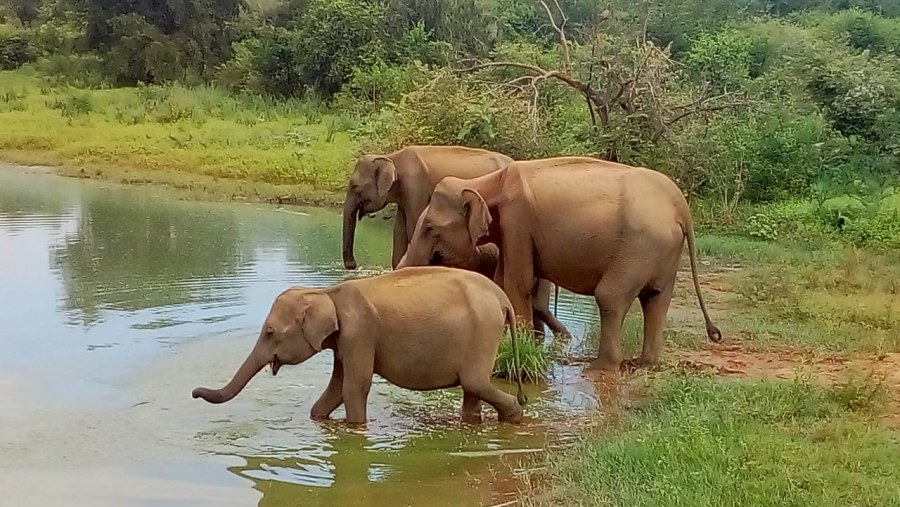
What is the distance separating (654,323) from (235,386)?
3.31m

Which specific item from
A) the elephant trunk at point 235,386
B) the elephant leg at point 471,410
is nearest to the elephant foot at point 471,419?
the elephant leg at point 471,410

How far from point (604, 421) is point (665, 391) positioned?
22.9 inches

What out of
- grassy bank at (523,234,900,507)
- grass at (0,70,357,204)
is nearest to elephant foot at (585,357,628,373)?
grassy bank at (523,234,900,507)

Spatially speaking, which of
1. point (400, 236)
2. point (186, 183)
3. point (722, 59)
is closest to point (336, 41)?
point (722, 59)

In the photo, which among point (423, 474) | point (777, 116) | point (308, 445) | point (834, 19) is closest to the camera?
point (423, 474)

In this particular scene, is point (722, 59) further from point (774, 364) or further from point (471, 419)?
point (471, 419)

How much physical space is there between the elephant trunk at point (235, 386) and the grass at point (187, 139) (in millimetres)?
11109

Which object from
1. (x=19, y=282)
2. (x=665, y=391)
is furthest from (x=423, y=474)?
(x=19, y=282)

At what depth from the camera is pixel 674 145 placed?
15797 millimetres

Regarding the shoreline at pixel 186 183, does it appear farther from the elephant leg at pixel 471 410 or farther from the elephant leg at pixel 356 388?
the elephant leg at pixel 356 388

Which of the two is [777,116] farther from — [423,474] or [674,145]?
[423,474]

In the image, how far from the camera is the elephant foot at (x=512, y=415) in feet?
24.3

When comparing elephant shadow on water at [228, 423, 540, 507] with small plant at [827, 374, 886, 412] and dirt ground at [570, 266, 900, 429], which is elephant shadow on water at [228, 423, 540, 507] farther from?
small plant at [827, 374, 886, 412]

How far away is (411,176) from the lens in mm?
10523
